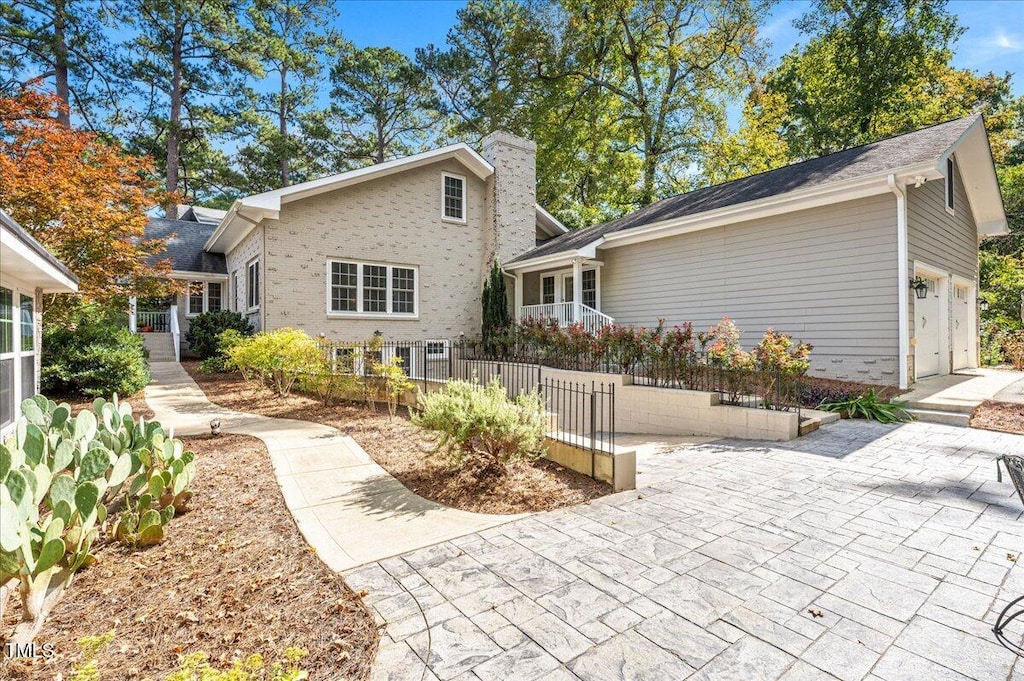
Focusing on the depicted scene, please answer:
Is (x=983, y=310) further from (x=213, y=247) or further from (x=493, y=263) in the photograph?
(x=213, y=247)

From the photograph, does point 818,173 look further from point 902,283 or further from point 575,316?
point 575,316

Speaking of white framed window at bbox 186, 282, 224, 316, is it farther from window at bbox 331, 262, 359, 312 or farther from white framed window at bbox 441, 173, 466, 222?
white framed window at bbox 441, 173, 466, 222

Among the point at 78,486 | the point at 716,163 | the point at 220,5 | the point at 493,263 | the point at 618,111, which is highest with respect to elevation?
the point at 220,5

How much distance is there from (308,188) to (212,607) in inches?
459

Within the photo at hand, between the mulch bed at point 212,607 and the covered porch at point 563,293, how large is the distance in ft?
32.8

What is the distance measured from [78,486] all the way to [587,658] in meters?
3.20

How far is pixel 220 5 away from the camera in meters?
23.5

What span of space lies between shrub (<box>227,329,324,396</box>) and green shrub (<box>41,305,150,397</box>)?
223cm

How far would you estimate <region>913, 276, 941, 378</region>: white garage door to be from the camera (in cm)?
984

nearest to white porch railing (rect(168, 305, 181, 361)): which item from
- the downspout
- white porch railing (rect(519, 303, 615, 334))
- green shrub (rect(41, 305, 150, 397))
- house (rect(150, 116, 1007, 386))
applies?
house (rect(150, 116, 1007, 386))

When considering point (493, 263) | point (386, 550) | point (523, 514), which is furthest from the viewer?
point (493, 263)

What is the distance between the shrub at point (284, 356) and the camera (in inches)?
357

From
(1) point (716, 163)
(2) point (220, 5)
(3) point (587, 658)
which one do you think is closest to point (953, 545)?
(3) point (587, 658)

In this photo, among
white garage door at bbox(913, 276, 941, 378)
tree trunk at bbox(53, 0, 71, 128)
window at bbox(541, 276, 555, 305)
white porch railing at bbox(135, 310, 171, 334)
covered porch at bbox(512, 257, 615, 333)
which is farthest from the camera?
tree trunk at bbox(53, 0, 71, 128)
